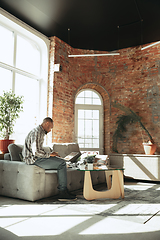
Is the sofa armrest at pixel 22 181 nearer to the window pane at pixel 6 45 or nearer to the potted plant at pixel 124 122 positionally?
the window pane at pixel 6 45

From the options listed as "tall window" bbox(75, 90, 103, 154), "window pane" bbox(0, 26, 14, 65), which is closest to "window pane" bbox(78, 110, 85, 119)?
"tall window" bbox(75, 90, 103, 154)

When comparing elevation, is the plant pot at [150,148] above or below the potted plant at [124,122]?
below

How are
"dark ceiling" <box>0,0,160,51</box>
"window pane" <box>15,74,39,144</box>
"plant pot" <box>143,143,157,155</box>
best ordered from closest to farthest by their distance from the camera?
1. "dark ceiling" <box>0,0,160,51</box>
2. "window pane" <box>15,74,39,144</box>
3. "plant pot" <box>143,143,157,155</box>

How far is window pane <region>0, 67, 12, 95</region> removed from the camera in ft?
17.9

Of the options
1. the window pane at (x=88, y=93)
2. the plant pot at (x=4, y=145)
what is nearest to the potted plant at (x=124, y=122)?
the window pane at (x=88, y=93)

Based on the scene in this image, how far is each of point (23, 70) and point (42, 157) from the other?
2.99m

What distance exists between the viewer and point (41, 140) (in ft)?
12.8

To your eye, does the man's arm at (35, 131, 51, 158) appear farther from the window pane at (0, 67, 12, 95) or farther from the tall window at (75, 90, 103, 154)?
the tall window at (75, 90, 103, 154)

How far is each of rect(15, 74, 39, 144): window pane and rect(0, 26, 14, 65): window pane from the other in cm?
49

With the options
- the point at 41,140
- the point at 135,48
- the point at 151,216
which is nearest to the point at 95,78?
the point at 135,48

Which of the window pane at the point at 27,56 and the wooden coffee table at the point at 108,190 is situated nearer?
the wooden coffee table at the point at 108,190

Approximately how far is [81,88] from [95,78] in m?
0.57

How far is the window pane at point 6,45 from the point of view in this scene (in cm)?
555

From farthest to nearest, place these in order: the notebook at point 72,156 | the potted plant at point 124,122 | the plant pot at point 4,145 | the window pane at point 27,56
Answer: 1. the potted plant at point 124,122
2. the window pane at point 27,56
3. the notebook at point 72,156
4. the plant pot at point 4,145
